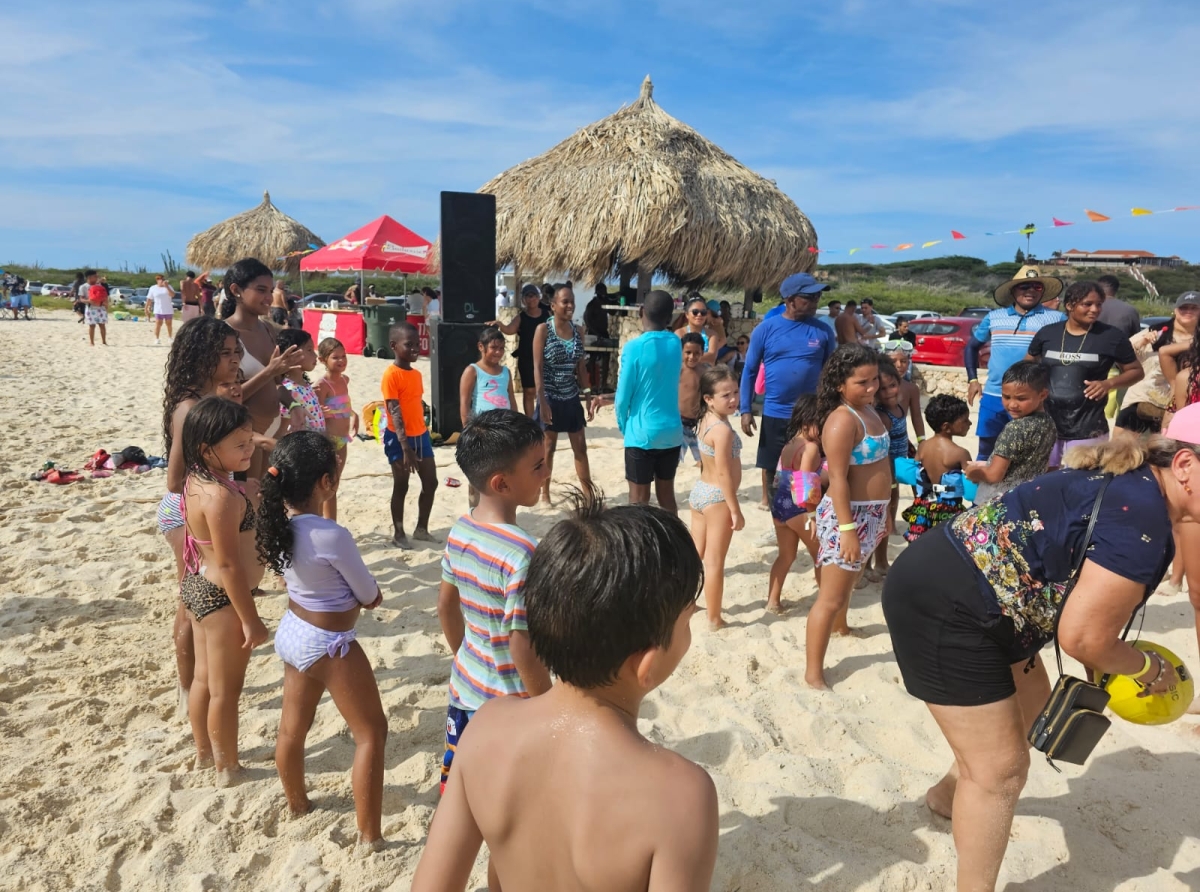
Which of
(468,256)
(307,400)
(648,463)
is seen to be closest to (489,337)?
(307,400)

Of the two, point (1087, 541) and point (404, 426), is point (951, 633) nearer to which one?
point (1087, 541)

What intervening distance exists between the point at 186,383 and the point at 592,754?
2.55 metres

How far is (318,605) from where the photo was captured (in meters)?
2.21

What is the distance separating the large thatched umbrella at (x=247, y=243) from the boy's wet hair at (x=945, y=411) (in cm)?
2139

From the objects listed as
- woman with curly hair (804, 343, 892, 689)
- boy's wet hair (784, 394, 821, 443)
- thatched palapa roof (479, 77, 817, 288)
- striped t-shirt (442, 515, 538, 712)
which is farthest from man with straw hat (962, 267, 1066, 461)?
thatched palapa roof (479, 77, 817, 288)

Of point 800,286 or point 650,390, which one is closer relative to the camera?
point 650,390

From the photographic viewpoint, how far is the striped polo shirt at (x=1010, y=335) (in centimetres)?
486

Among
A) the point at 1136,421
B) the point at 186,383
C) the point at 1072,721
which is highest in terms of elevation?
the point at 186,383

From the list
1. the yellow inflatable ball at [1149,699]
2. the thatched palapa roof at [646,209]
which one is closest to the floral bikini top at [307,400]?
the yellow inflatable ball at [1149,699]

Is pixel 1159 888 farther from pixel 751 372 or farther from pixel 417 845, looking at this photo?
pixel 751 372

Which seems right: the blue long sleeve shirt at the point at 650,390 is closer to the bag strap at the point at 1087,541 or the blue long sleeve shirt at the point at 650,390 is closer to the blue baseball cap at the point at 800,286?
the blue baseball cap at the point at 800,286

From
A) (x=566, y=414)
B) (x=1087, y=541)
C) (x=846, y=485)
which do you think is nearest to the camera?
(x=1087, y=541)

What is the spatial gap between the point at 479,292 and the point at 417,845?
6563 mm

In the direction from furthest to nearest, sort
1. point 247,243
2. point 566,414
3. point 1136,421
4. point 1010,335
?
point 247,243
point 566,414
point 1010,335
point 1136,421
